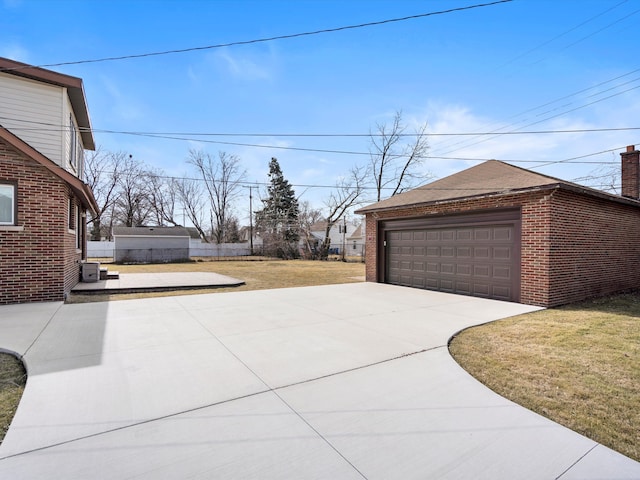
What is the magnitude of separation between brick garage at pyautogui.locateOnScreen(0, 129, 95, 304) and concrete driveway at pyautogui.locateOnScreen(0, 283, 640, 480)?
8.14 ft

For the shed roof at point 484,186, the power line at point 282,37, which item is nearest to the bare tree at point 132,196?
the power line at point 282,37

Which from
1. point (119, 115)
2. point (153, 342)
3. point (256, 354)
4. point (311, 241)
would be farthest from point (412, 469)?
point (311, 241)

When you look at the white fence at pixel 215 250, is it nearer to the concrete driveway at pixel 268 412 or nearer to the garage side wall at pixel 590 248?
the concrete driveway at pixel 268 412

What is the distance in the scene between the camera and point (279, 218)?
34031mm

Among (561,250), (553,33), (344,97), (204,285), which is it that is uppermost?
(553,33)


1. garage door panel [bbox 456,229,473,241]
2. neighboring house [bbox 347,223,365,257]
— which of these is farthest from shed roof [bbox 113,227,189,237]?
garage door panel [bbox 456,229,473,241]

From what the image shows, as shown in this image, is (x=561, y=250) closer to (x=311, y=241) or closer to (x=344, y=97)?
(x=344, y=97)

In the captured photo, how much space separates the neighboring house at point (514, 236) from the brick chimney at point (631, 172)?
24 mm

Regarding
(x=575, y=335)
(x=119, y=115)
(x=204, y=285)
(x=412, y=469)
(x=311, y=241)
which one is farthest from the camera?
(x=311, y=241)

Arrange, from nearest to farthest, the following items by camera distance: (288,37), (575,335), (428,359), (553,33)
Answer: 1. (428,359)
2. (575,335)
3. (288,37)
4. (553,33)

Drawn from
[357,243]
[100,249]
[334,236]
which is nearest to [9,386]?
[100,249]

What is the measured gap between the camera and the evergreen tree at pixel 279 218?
103ft

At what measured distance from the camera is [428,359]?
398 centimetres

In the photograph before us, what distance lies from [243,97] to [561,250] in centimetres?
1043
